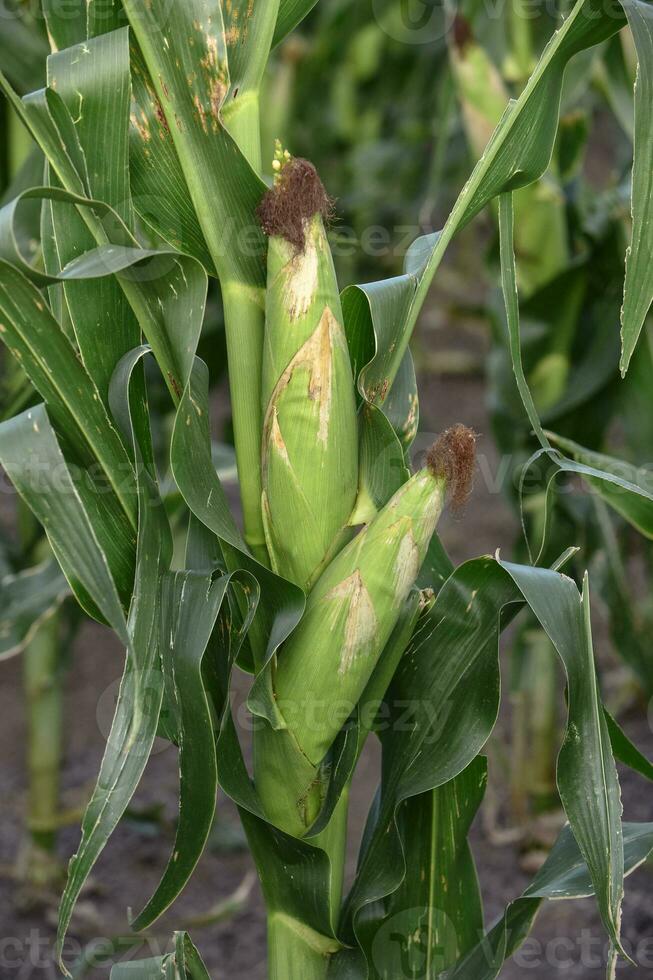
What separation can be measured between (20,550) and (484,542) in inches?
61.1

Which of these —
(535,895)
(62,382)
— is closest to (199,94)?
(62,382)

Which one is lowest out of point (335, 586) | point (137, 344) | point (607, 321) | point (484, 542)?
point (484, 542)

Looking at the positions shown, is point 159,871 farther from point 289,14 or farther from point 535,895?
A: point 289,14

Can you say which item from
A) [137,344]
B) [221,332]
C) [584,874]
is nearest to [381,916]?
[584,874]

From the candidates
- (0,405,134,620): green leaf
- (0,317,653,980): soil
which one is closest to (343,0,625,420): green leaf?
(0,405,134,620): green leaf

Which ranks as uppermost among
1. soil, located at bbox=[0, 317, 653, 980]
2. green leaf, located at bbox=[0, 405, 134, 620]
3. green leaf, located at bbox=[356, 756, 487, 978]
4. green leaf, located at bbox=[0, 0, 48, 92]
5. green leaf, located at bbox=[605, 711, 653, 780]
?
green leaf, located at bbox=[0, 0, 48, 92]

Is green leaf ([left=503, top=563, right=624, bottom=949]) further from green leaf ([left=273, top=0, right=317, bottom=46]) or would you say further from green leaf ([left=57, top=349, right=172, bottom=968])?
green leaf ([left=273, top=0, right=317, bottom=46])

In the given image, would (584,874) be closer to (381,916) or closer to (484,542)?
(381,916)

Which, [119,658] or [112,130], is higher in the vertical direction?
[112,130]

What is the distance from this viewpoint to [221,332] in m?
1.62

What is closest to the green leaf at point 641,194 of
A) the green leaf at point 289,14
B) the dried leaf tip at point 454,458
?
the dried leaf tip at point 454,458

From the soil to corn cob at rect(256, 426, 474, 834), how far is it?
1.71 feet

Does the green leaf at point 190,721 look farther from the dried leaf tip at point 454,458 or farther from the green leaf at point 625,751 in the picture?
the green leaf at point 625,751

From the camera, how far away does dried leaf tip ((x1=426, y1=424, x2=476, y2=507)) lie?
622 millimetres
